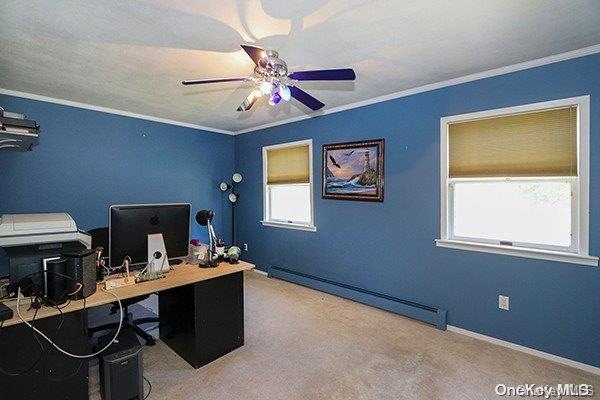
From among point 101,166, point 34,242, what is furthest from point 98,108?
point 34,242

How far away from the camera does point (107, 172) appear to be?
373 centimetres

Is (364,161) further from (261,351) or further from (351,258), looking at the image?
(261,351)

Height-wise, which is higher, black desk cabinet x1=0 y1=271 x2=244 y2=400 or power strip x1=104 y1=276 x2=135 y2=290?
power strip x1=104 y1=276 x2=135 y2=290

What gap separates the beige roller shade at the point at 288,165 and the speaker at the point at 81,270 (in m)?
2.90

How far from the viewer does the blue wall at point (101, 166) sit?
10.3 ft

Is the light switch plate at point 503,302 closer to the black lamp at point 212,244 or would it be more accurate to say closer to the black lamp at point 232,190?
the black lamp at point 212,244

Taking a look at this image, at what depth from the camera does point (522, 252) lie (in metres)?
2.42

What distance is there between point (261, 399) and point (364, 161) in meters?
2.61

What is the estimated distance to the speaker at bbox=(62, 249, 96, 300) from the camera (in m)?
1.55

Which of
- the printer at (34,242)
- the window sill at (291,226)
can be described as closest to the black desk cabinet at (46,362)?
the printer at (34,242)

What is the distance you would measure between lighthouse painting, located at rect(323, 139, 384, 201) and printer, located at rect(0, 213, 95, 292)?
2.74 metres

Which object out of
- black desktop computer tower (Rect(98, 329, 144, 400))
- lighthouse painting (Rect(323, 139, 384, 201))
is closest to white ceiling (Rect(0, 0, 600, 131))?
lighthouse painting (Rect(323, 139, 384, 201))

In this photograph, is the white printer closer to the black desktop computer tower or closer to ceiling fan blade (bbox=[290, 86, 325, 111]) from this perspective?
the black desktop computer tower

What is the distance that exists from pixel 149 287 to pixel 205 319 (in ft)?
1.85
